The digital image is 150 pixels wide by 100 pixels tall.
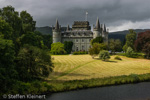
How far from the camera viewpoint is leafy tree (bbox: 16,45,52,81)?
821 inches

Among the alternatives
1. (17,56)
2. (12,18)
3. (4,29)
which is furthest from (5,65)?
(12,18)

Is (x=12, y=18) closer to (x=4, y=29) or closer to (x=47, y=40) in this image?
(x=4, y=29)

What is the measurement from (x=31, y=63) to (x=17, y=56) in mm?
1949

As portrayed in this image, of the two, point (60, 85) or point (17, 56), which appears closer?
point (60, 85)

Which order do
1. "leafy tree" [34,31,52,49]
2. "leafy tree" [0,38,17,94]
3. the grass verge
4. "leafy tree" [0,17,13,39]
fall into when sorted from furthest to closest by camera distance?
"leafy tree" [34,31,52,49], the grass verge, "leafy tree" [0,17,13,39], "leafy tree" [0,38,17,94]

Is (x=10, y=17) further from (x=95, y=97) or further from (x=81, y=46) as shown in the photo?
(x=81, y=46)

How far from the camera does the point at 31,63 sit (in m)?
21.8

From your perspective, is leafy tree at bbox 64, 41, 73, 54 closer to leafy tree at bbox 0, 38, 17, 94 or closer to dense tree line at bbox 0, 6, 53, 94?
dense tree line at bbox 0, 6, 53, 94

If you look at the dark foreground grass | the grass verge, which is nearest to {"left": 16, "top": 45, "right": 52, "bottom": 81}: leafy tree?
the dark foreground grass

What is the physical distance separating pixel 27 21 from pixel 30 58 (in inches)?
451

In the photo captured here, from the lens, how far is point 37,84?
2011 cm

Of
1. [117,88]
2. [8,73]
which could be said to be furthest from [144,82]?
[8,73]

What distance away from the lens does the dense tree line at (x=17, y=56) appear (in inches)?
650

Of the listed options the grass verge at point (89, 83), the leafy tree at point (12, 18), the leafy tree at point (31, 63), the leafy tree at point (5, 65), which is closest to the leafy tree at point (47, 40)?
the leafy tree at point (12, 18)
